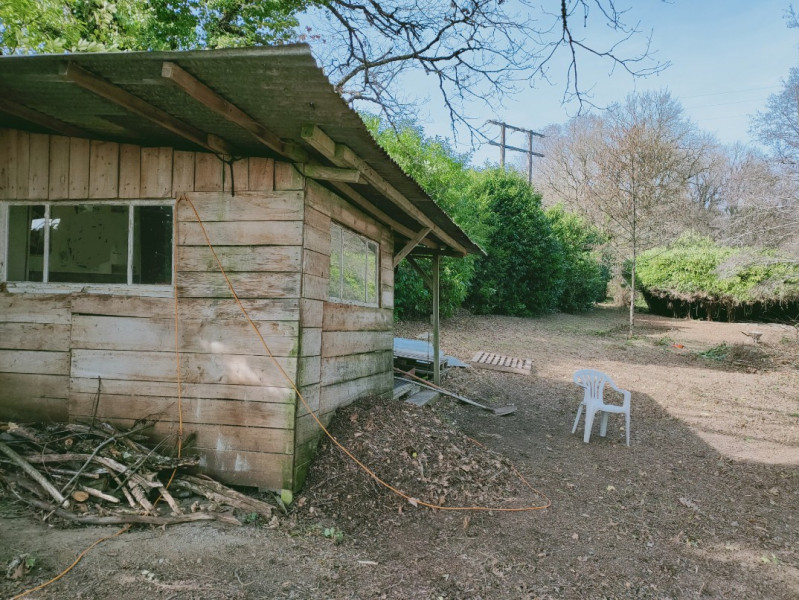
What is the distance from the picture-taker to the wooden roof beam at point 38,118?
3.56 m

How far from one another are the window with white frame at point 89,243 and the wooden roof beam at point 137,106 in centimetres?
79

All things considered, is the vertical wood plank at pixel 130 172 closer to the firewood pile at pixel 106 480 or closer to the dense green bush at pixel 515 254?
the firewood pile at pixel 106 480

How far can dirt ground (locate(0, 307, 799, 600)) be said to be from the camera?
A: 3051 mm

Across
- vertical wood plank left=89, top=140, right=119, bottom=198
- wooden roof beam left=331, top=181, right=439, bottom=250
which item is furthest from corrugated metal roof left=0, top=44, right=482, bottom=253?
wooden roof beam left=331, top=181, right=439, bottom=250

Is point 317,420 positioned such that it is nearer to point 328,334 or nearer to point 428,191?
point 328,334

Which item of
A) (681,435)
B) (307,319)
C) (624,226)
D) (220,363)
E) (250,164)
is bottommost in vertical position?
(681,435)

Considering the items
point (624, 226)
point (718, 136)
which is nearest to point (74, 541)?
point (624, 226)

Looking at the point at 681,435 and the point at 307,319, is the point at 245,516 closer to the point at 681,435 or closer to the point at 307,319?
the point at 307,319

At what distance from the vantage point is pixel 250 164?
14.0ft

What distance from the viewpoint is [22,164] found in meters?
4.47

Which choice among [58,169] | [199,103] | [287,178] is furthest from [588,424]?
[58,169]

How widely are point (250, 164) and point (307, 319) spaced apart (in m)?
1.36

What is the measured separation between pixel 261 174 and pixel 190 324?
1.36 m

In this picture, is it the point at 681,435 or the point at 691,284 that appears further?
A: the point at 691,284
